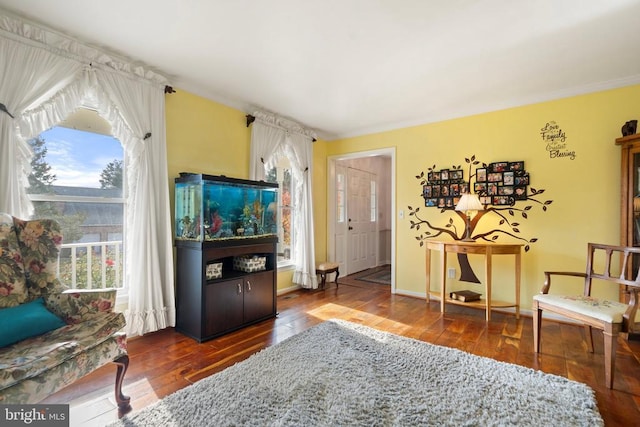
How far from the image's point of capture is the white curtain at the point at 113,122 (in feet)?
6.37

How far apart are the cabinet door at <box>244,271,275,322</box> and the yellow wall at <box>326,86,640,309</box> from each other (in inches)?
81.0

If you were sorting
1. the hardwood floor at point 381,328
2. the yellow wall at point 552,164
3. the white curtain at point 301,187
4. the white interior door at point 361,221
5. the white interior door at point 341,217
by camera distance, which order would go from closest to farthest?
the hardwood floor at point 381,328 < the yellow wall at point 552,164 < the white curtain at point 301,187 < the white interior door at point 341,217 < the white interior door at point 361,221

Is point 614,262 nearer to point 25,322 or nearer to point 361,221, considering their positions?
point 361,221

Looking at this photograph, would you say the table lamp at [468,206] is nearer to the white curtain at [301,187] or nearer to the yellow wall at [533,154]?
the yellow wall at [533,154]

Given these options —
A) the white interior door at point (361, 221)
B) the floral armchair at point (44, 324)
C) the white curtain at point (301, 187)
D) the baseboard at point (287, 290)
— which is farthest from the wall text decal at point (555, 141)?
the floral armchair at point (44, 324)

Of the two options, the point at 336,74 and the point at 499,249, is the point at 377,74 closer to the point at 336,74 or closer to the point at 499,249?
the point at 336,74

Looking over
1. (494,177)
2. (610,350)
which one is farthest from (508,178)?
(610,350)

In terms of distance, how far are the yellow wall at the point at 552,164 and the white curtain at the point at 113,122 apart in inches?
123

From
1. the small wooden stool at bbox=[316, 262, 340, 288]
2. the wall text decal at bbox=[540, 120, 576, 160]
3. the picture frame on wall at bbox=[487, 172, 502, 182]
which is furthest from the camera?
the small wooden stool at bbox=[316, 262, 340, 288]

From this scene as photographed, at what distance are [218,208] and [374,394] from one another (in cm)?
203

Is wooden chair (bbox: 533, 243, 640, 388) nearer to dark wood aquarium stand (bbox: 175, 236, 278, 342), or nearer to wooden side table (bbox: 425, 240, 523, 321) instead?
wooden side table (bbox: 425, 240, 523, 321)

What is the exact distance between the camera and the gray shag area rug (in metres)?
1.55

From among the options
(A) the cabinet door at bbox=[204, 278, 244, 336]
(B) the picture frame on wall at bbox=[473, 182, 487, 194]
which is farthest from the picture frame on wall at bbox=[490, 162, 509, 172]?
(A) the cabinet door at bbox=[204, 278, 244, 336]

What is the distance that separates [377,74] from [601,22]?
157cm
